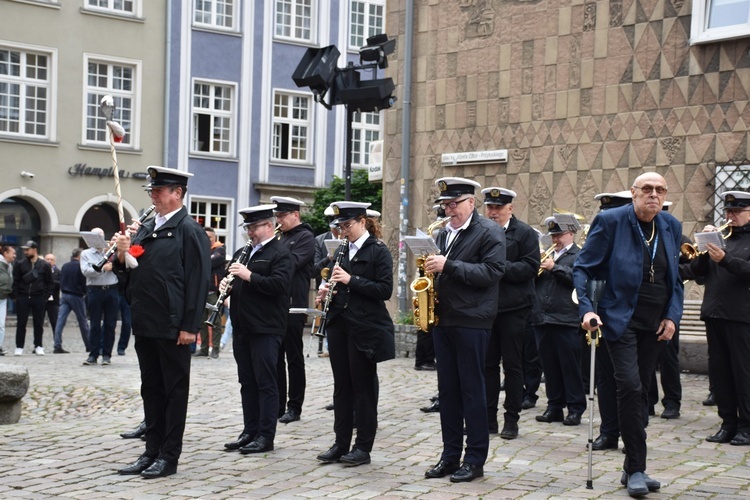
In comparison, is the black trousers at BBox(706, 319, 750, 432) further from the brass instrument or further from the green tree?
the green tree

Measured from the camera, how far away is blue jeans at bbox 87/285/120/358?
17.1 m

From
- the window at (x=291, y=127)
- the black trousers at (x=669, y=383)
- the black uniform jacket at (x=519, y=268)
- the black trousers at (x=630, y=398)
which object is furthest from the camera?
the window at (x=291, y=127)

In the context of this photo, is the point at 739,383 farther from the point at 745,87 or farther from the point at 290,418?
the point at 745,87

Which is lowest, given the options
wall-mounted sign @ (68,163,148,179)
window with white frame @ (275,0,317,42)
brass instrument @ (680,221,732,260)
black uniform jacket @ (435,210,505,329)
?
black uniform jacket @ (435,210,505,329)

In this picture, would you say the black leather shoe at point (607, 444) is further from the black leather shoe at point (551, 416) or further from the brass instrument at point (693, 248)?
the brass instrument at point (693, 248)

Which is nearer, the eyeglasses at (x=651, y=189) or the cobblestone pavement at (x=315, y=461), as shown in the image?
the cobblestone pavement at (x=315, y=461)

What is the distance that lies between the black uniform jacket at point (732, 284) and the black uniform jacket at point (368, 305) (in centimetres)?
288

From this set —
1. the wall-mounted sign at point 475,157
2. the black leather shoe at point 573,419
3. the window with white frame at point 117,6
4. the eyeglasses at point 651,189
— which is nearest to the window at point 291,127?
the window with white frame at point 117,6

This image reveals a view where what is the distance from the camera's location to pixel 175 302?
8.16 m

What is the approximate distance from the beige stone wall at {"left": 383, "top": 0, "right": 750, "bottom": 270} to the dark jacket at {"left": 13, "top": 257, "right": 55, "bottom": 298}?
5.71 m

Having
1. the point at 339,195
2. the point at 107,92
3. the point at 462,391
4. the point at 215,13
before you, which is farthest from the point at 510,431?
the point at 215,13

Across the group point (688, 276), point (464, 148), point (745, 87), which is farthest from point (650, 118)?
point (688, 276)

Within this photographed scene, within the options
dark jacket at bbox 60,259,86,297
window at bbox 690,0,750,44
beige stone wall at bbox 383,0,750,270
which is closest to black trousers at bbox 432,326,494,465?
beige stone wall at bbox 383,0,750,270

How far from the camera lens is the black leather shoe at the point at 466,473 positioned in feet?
25.9
